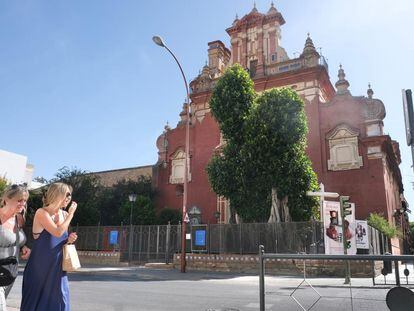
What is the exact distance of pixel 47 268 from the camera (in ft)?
11.7

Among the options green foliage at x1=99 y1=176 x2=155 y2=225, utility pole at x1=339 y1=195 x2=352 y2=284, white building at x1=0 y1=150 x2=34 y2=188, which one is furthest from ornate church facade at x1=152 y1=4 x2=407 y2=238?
white building at x1=0 y1=150 x2=34 y2=188

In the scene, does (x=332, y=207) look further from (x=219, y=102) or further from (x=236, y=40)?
(x=236, y=40)

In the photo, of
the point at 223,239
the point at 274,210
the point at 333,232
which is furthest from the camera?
the point at 274,210

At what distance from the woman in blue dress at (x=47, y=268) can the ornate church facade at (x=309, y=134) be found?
2435cm

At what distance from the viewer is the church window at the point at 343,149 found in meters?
26.6

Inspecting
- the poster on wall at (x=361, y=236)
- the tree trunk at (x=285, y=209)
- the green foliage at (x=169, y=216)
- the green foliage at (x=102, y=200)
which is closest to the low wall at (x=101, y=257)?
the green foliage at (x=102, y=200)

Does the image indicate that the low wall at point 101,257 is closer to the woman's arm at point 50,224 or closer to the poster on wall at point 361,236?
the poster on wall at point 361,236

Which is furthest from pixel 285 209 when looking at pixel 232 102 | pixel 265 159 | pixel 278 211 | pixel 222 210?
pixel 222 210

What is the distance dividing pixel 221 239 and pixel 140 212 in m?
11.1

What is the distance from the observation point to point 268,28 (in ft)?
107

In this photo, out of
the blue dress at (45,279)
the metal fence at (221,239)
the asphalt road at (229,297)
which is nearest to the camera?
the blue dress at (45,279)

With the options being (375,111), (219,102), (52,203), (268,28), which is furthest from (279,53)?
(52,203)

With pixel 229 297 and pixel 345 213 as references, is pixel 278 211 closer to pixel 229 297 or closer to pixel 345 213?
pixel 345 213

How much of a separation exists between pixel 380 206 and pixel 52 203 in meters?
25.1
